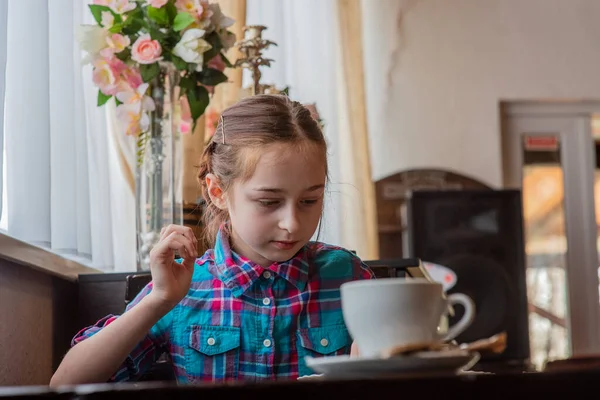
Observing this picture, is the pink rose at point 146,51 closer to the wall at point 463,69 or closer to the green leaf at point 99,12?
the green leaf at point 99,12

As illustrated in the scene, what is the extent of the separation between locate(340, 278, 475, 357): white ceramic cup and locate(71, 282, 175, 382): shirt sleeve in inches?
19.1

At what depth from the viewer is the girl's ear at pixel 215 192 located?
135cm

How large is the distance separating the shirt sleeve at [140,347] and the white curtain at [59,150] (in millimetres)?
421

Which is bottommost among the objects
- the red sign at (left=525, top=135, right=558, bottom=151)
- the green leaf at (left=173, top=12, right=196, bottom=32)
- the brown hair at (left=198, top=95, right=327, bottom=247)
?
the brown hair at (left=198, top=95, right=327, bottom=247)

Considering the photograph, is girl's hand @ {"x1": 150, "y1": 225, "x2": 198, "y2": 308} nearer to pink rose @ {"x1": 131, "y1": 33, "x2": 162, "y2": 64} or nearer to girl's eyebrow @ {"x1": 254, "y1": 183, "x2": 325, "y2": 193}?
girl's eyebrow @ {"x1": 254, "y1": 183, "x2": 325, "y2": 193}

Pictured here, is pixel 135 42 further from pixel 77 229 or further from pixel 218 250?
pixel 218 250

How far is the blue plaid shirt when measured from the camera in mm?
1140

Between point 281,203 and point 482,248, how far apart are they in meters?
3.49

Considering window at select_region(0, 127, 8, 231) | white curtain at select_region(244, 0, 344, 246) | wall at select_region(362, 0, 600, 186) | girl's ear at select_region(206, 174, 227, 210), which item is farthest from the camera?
wall at select_region(362, 0, 600, 186)

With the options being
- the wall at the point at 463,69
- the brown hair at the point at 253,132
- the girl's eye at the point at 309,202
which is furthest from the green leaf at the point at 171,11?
the wall at the point at 463,69

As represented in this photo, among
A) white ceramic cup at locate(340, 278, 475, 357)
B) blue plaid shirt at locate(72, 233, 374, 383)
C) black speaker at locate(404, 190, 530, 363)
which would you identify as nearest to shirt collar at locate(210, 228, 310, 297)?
blue plaid shirt at locate(72, 233, 374, 383)

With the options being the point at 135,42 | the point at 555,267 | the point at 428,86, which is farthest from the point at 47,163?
the point at 555,267

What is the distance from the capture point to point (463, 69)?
5.03 metres

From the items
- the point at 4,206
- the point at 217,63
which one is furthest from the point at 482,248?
the point at 4,206
